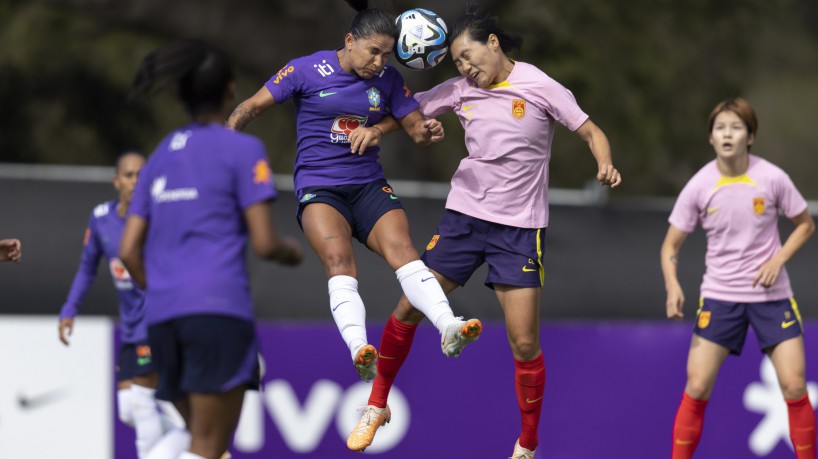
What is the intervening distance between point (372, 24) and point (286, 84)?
0.52 meters

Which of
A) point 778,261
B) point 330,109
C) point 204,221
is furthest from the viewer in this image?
point 778,261

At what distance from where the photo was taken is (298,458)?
32.2 feet

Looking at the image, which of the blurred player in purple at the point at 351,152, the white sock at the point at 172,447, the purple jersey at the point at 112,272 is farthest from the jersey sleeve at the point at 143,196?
the purple jersey at the point at 112,272

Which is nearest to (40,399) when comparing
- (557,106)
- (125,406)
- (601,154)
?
(125,406)

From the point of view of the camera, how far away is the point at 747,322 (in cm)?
785

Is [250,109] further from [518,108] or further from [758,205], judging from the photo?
[758,205]

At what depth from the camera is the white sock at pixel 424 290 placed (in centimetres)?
659

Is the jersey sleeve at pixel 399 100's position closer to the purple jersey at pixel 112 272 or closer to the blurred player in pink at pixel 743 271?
the blurred player in pink at pixel 743 271

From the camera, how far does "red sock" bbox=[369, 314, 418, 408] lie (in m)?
7.13

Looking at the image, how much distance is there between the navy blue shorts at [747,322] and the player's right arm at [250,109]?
9.31 feet

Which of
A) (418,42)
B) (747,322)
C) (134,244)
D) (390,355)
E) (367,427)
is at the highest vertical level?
(418,42)

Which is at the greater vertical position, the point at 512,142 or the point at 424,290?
the point at 512,142

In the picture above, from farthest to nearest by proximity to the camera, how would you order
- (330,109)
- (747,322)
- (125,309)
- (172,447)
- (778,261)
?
(125,309) → (747,322) → (778,261) → (330,109) → (172,447)

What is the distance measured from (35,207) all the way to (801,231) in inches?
204
